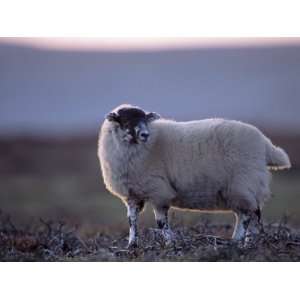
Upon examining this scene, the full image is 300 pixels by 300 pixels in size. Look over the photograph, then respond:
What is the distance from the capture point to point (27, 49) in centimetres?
1452

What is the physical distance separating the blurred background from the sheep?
256 centimetres

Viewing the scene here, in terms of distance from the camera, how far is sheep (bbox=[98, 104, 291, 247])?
10289mm

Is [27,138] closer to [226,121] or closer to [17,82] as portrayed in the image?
[17,82]

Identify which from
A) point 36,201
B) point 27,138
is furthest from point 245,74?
point 27,138

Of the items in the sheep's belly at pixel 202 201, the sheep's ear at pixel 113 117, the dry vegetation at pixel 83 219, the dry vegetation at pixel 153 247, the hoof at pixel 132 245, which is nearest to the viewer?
the dry vegetation at pixel 153 247

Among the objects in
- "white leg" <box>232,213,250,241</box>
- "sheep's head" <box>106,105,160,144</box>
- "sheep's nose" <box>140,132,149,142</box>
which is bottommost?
"white leg" <box>232,213,250,241</box>

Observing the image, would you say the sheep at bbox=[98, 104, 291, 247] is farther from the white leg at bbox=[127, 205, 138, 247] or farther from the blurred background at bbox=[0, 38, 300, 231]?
the blurred background at bbox=[0, 38, 300, 231]

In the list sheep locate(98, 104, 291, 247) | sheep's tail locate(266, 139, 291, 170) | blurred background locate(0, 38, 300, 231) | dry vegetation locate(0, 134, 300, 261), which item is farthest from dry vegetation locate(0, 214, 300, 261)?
blurred background locate(0, 38, 300, 231)

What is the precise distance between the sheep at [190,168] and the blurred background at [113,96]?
101 inches

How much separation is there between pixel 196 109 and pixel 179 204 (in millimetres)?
10326

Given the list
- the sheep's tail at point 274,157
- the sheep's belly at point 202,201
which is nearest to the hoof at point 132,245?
the sheep's belly at point 202,201

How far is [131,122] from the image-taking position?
10.4 meters

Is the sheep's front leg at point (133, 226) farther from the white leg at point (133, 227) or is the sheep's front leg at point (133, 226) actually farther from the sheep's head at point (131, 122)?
the sheep's head at point (131, 122)

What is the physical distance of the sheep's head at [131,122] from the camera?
1041 cm
